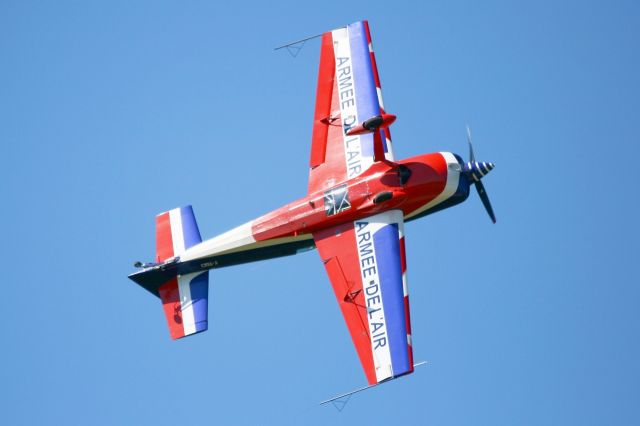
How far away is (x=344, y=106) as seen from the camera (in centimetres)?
3506

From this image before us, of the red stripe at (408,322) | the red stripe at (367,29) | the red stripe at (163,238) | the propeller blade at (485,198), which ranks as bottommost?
the red stripe at (408,322)

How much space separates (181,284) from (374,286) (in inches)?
267

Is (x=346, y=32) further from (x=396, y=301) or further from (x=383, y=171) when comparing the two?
(x=396, y=301)

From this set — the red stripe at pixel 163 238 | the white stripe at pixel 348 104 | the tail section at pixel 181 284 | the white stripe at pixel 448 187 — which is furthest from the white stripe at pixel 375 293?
the red stripe at pixel 163 238

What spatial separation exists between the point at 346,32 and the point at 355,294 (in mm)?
10039

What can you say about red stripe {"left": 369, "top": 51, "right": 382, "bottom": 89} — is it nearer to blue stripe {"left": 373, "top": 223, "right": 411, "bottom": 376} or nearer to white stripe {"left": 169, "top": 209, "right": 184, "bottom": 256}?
blue stripe {"left": 373, "top": 223, "right": 411, "bottom": 376}

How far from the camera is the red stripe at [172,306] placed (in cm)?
3348

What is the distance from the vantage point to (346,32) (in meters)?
36.2

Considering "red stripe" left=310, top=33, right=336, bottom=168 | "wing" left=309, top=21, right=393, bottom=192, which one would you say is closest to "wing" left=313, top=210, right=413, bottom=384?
"wing" left=309, top=21, right=393, bottom=192

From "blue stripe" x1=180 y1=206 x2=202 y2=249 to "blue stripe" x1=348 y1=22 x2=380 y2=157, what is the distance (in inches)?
252

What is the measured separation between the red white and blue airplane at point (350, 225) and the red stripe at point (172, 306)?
0.03m

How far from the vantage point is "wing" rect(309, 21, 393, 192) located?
3403 centimetres

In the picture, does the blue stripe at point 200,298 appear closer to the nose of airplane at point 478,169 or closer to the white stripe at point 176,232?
the white stripe at point 176,232

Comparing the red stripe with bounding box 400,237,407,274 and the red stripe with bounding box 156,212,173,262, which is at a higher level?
the red stripe with bounding box 156,212,173,262
